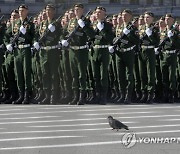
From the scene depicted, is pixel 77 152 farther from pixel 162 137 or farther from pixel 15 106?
pixel 15 106

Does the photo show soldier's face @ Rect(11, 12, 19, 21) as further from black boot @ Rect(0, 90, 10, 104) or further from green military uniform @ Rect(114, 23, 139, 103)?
green military uniform @ Rect(114, 23, 139, 103)

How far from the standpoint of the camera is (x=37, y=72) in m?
12.9

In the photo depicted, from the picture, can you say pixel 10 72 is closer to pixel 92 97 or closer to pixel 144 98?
pixel 92 97

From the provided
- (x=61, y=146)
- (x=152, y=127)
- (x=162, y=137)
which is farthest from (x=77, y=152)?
(x=152, y=127)

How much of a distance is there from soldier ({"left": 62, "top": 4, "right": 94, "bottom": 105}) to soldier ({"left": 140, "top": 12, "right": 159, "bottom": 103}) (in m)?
1.24

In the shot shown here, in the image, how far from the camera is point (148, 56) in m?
13.0

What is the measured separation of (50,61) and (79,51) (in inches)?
25.0

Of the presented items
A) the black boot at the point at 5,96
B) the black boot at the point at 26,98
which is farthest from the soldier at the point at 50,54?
the black boot at the point at 5,96

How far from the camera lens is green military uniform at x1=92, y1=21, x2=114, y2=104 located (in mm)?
12555

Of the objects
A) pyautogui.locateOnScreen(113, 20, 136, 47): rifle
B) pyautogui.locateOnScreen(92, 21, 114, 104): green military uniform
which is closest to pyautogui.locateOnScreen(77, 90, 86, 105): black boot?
pyautogui.locateOnScreen(92, 21, 114, 104): green military uniform

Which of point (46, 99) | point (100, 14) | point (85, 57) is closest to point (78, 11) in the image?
point (100, 14)

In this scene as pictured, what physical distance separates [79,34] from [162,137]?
4.33 m

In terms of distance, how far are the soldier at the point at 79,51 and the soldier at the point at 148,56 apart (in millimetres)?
1236

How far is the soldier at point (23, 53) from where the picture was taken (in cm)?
1250
